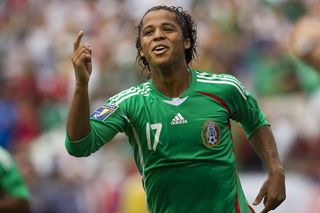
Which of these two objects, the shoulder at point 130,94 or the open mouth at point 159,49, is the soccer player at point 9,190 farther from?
the open mouth at point 159,49

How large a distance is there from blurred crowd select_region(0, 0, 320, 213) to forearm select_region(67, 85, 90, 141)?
4.83 m

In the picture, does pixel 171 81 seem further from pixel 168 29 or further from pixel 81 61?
pixel 81 61

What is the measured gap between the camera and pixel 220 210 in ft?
19.0

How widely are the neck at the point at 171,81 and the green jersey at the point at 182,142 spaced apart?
5 cm

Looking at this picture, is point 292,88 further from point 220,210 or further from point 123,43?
point 220,210

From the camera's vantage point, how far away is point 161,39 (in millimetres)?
5844

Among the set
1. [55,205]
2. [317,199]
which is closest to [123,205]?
[55,205]

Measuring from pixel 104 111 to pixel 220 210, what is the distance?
970 mm

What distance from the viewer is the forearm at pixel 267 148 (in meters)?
6.09

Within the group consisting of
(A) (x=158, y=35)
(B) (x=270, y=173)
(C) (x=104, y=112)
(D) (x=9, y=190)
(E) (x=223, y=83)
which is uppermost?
(A) (x=158, y=35)

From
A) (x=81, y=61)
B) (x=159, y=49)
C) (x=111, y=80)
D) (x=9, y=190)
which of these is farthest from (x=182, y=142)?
(x=111, y=80)

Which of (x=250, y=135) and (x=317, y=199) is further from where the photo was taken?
(x=317, y=199)

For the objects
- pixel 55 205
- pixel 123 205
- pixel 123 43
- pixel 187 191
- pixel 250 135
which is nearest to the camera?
pixel 187 191

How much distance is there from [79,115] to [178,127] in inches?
29.3
